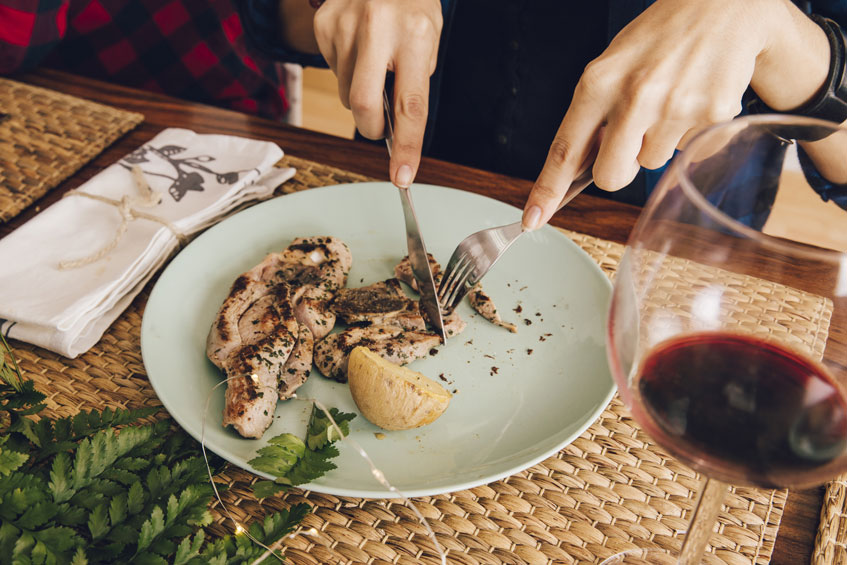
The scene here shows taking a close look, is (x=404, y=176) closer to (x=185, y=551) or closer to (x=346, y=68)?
(x=346, y=68)

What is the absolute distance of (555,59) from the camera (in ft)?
5.57

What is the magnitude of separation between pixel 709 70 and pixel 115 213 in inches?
45.6

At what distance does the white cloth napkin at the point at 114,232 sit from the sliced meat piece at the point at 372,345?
1.36ft

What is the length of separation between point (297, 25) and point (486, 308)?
1091 millimetres

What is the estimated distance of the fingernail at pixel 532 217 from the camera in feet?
3.01

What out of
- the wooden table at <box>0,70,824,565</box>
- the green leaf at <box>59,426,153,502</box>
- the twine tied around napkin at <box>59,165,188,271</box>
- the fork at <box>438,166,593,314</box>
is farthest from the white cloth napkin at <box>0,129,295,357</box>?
the fork at <box>438,166,593,314</box>

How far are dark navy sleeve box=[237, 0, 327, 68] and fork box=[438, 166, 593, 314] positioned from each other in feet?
2.85

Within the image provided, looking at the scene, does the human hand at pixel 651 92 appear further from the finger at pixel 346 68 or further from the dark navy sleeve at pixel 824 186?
the finger at pixel 346 68

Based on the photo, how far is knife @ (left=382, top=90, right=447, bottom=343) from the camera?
1.11 meters

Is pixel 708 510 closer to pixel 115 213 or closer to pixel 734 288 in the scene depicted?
pixel 734 288

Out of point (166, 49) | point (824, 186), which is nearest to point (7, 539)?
point (824, 186)

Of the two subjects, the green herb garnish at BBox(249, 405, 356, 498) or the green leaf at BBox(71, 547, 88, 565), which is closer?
the green leaf at BBox(71, 547, 88, 565)

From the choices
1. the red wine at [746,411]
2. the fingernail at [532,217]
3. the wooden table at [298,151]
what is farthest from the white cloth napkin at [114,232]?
the red wine at [746,411]

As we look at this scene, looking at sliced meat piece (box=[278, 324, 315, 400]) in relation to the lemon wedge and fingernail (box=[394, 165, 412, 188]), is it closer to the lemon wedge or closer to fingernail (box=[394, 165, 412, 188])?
the lemon wedge
